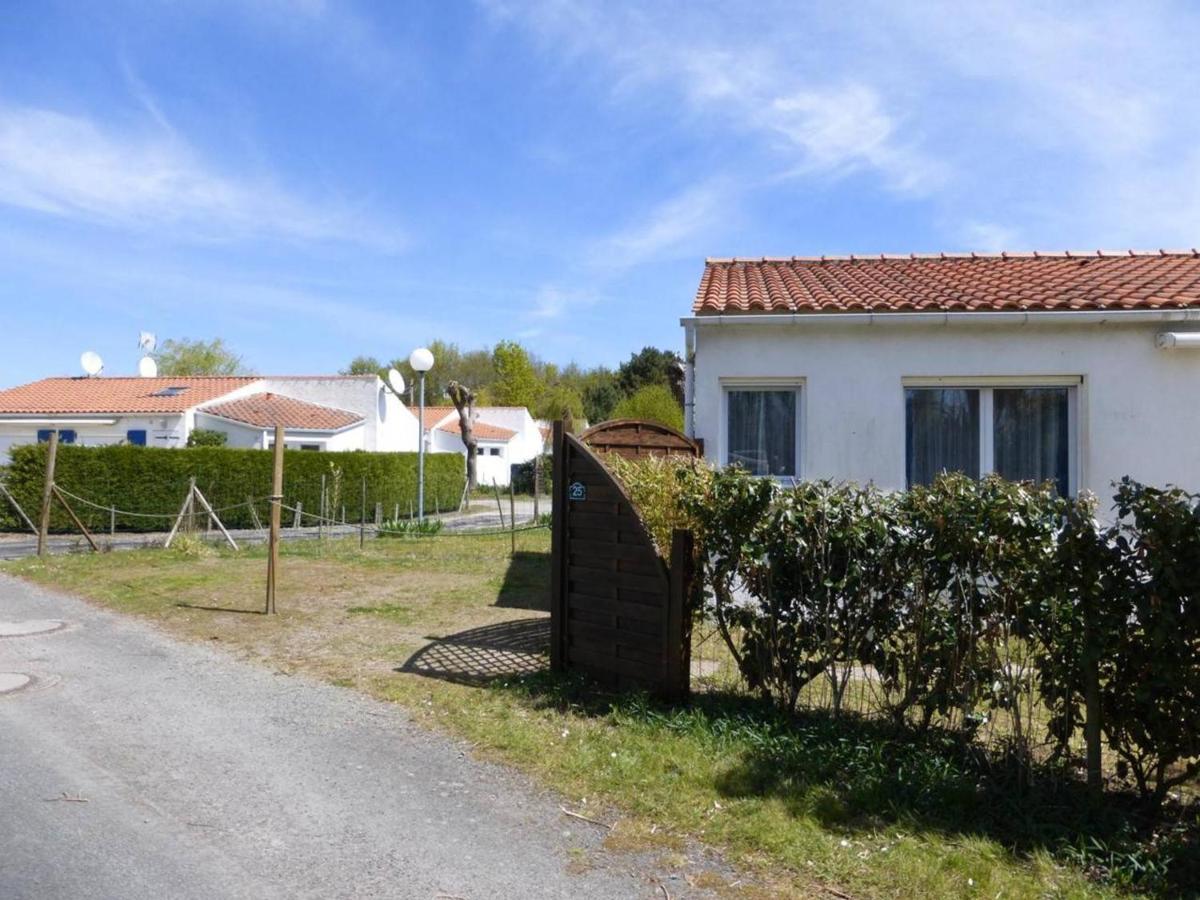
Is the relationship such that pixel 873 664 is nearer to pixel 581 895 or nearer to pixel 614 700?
pixel 614 700

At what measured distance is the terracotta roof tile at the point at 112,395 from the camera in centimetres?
2961

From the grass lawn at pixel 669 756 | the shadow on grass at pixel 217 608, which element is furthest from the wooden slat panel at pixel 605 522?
the shadow on grass at pixel 217 608

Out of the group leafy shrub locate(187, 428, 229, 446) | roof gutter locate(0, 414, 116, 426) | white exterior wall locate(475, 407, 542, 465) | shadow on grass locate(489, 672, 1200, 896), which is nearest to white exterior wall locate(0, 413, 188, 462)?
roof gutter locate(0, 414, 116, 426)

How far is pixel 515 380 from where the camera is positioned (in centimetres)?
5841

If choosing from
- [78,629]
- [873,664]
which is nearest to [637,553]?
[873,664]

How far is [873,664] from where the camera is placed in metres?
5.05

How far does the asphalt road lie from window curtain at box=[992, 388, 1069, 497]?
621 centimetres

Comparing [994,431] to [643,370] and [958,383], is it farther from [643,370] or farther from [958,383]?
[643,370]

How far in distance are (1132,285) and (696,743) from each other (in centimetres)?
727

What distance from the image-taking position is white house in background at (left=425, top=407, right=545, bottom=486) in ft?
149

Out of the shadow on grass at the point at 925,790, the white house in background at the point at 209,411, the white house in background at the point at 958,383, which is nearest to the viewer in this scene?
the shadow on grass at the point at 925,790

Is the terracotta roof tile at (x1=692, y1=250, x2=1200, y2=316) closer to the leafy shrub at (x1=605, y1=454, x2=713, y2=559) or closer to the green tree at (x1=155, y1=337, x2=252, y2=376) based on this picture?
the leafy shrub at (x1=605, y1=454, x2=713, y2=559)

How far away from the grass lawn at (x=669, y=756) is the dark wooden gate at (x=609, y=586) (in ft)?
0.80

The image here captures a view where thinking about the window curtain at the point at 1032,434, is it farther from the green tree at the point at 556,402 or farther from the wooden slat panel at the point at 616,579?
the green tree at the point at 556,402
